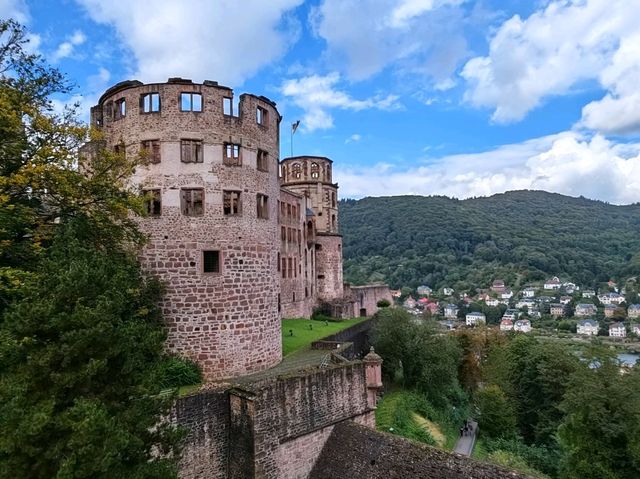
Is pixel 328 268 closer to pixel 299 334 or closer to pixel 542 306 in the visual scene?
pixel 299 334

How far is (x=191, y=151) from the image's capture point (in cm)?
1711

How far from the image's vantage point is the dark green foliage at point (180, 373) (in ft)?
51.8

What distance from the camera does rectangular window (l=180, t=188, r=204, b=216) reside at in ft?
55.9

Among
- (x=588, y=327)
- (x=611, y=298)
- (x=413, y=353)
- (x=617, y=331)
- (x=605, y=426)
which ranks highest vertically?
(x=413, y=353)

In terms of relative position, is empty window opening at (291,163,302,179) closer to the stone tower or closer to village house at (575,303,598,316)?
the stone tower

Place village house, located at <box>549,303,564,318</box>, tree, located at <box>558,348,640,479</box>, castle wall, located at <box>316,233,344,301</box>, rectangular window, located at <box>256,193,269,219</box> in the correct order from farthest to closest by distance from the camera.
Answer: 1. village house, located at <box>549,303,564,318</box>
2. castle wall, located at <box>316,233,344,301</box>
3. tree, located at <box>558,348,640,479</box>
4. rectangular window, located at <box>256,193,269,219</box>

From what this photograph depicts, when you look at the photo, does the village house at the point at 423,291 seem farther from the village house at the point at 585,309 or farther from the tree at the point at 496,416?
the tree at the point at 496,416

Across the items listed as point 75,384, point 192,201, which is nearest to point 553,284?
point 192,201

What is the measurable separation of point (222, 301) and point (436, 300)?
14573 cm

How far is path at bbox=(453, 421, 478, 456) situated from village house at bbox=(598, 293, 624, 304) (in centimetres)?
13906

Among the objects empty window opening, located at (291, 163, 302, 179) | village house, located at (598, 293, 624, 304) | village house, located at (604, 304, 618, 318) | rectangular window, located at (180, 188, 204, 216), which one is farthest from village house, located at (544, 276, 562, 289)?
rectangular window, located at (180, 188, 204, 216)

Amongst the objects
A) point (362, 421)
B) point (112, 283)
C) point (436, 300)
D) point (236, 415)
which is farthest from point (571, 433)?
point (436, 300)

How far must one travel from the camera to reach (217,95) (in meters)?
17.4

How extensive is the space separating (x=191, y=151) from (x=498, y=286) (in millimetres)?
167656
